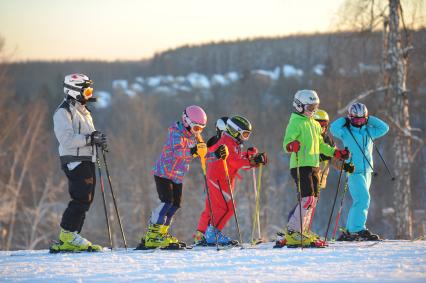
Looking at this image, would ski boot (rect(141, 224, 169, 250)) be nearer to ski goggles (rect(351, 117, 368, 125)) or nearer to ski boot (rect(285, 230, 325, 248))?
ski boot (rect(285, 230, 325, 248))

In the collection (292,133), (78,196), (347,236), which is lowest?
(347,236)

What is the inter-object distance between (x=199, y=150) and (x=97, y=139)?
1.24 meters

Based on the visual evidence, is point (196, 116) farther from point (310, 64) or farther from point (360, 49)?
point (310, 64)

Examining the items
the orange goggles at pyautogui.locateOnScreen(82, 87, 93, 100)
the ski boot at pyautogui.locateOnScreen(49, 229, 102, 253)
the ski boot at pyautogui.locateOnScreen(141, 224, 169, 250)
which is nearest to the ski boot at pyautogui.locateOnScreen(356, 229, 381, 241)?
the ski boot at pyautogui.locateOnScreen(141, 224, 169, 250)

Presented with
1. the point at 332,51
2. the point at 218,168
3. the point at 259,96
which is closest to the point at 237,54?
the point at 259,96

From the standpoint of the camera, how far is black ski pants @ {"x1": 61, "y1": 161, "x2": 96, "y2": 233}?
28.2 feet

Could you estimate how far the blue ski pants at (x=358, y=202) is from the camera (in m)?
10.2

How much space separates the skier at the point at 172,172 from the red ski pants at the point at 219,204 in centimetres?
73

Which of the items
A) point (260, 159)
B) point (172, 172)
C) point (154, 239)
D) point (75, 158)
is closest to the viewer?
point (75, 158)

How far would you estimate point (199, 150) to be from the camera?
8.78m

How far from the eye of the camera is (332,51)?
16.7 m

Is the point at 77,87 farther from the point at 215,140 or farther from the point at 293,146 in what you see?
the point at 293,146

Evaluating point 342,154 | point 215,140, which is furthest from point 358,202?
point 215,140

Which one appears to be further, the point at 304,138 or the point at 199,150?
the point at 304,138
